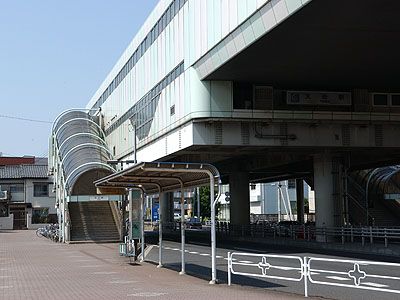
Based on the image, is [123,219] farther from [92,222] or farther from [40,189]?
[40,189]

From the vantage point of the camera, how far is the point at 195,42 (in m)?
34.6

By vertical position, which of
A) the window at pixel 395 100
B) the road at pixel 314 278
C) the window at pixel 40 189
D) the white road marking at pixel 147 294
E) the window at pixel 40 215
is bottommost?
the road at pixel 314 278

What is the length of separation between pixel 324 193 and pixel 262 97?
23.9ft

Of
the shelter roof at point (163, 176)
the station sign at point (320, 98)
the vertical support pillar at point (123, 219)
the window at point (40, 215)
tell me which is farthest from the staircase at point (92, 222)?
the window at point (40, 215)

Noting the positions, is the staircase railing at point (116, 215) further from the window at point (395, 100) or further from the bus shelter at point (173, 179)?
the window at point (395, 100)

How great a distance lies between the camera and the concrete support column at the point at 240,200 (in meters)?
52.1

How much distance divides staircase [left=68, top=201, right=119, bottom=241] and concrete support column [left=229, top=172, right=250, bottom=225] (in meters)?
11.5

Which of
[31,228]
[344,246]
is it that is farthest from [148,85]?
[31,228]

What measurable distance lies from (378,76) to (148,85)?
18635mm

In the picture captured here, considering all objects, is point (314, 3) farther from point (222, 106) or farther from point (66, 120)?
point (66, 120)

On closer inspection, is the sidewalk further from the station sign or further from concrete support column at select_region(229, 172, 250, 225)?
concrete support column at select_region(229, 172, 250, 225)

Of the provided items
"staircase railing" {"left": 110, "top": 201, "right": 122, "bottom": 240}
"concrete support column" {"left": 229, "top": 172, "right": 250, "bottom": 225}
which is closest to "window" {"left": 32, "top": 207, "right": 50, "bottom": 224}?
"concrete support column" {"left": 229, "top": 172, "right": 250, "bottom": 225}

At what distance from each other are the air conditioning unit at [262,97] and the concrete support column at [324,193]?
5.73 m

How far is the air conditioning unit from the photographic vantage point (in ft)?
115
